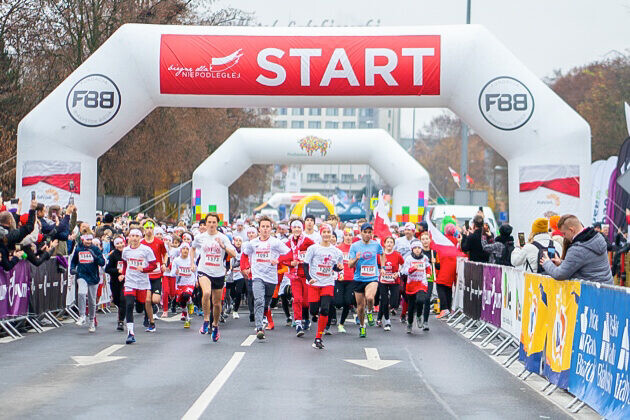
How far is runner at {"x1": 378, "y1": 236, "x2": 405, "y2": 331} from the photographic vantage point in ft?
61.9

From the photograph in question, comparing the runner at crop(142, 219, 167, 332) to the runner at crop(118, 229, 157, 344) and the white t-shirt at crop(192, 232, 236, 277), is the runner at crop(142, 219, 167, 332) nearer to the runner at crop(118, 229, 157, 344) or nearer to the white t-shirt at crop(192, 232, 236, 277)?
the runner at crop(118, 229, 157, 344)

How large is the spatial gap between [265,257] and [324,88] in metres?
6.51

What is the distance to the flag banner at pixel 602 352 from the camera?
8725 millimetres

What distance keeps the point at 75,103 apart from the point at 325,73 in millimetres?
5193

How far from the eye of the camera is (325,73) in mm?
22219

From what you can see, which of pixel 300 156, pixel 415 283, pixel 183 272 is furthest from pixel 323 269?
pixel 300 156

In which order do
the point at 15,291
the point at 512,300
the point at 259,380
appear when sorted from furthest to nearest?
the point at 15,291 < the point at 512,300 < the point at 259,380

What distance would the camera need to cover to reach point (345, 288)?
1925 cm

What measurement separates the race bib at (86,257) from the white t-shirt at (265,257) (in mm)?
2972

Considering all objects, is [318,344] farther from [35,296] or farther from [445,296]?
[445,296]

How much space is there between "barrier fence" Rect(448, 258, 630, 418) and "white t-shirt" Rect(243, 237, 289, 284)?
330 centimetres

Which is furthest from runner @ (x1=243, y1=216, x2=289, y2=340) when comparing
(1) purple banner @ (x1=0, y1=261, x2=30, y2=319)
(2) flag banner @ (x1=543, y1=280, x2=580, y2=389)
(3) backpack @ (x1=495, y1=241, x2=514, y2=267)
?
(2) flag banner @ (x1=543, y1=280, x2=580, y2=389)

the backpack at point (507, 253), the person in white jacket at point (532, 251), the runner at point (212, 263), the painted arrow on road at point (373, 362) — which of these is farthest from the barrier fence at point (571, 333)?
the runner at point (212, 263)

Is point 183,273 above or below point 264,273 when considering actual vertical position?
below
